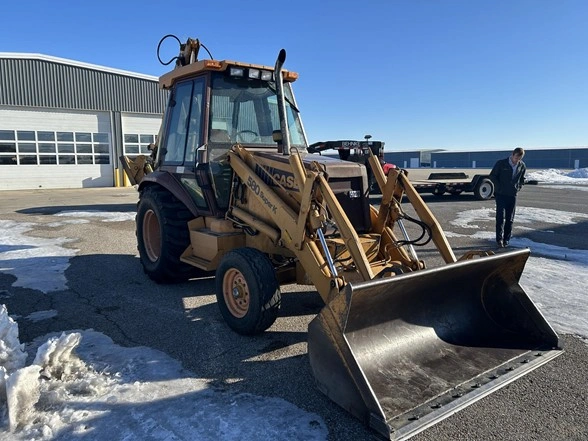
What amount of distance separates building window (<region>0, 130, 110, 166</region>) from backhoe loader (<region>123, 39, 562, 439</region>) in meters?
17.5

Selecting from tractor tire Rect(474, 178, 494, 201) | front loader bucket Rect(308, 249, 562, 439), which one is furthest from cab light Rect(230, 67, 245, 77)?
tractor tire Rect(474, 178, 494, 201)

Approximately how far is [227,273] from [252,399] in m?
1.44

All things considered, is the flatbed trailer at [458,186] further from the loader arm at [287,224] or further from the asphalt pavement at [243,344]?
the loader arm at [287,224]

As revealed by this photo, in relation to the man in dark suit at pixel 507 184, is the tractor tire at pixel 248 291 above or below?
below

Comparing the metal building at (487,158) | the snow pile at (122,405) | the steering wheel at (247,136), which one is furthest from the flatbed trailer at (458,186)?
the metal building at (487,158)

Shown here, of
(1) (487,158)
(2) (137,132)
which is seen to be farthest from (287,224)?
(1) (487,158)

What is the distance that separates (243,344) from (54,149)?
820 inches

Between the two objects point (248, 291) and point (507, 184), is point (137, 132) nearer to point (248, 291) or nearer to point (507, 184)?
→ point (507, 184)

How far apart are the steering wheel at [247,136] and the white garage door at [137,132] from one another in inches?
734

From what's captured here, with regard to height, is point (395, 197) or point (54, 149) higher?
point (54, 149)

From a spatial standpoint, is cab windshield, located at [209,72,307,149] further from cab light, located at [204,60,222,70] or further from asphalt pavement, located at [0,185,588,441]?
asphalt pavement, located at [0,185,588,441]

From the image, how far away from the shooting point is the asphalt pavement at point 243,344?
2945mm

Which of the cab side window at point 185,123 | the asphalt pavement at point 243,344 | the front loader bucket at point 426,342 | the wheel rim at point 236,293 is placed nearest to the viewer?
the front loader bucket at point 426,342

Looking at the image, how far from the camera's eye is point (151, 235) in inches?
254
